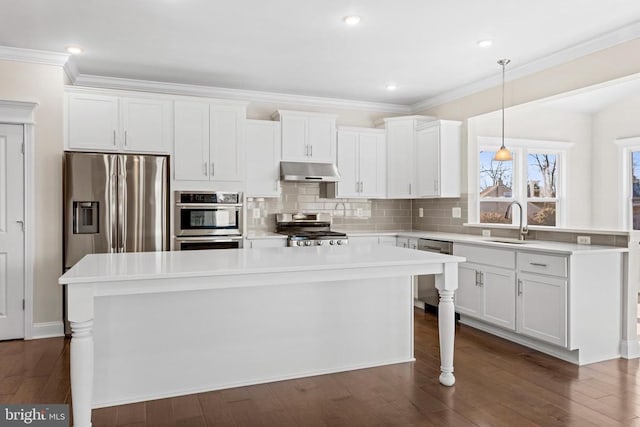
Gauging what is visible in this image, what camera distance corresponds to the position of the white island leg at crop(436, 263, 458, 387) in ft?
9.39

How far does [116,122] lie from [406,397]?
143 inches

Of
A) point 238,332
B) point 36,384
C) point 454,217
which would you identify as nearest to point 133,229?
point 36,384

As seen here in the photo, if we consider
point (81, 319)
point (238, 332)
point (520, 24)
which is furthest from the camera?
point (520, 24)

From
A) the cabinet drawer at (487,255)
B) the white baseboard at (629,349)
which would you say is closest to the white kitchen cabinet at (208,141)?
the cabinet drawer at (487,255)

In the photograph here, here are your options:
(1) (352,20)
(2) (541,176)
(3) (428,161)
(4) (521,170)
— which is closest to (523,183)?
(4) (521,170)

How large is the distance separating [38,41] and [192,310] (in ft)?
9.36

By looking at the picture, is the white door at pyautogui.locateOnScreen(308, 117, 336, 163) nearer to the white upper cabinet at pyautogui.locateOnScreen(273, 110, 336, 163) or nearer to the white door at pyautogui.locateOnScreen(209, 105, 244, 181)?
the white upper cabinet at pyautogui.locateOnScreen(273, 110, 336, 163)

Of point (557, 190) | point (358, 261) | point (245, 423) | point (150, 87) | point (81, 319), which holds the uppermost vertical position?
point (150, 87)

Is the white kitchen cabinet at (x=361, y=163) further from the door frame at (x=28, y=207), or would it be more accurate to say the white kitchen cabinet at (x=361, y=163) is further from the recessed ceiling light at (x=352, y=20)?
the door frame at (x=28, y=207)

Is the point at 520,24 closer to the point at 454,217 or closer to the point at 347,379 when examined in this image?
the point at 454,217

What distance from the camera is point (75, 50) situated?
4000 mm

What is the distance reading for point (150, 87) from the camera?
4973 mm

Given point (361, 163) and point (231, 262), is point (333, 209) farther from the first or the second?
point (231, 262)

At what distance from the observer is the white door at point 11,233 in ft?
13.2
